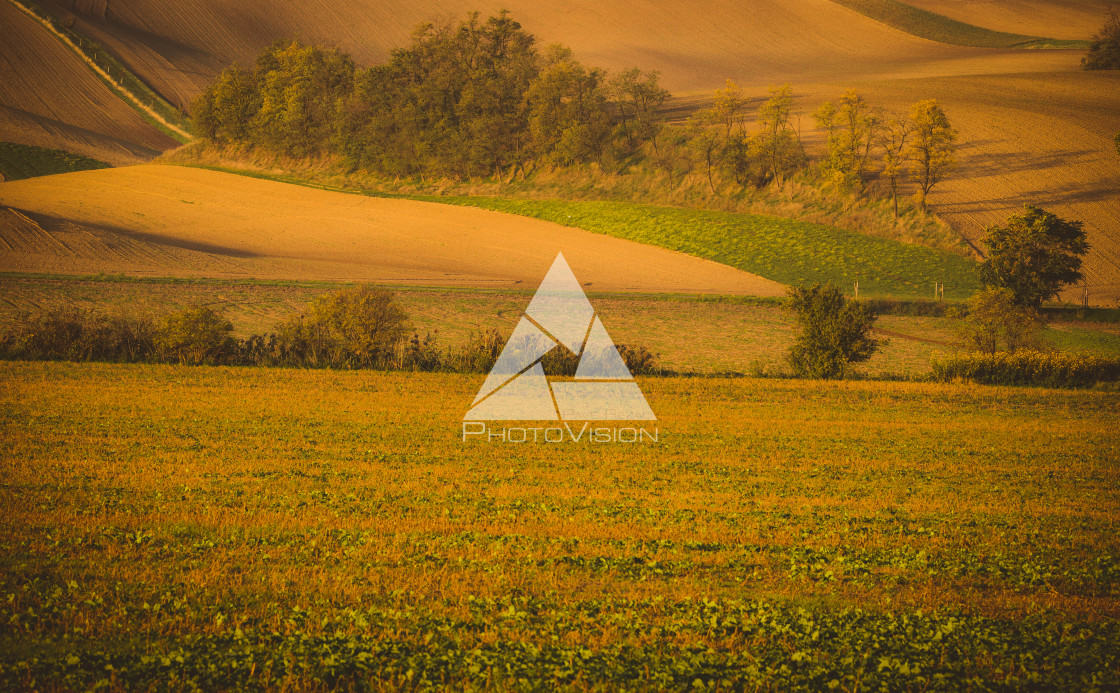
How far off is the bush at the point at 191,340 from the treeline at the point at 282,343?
0.03 meters

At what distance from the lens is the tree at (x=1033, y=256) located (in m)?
39.8

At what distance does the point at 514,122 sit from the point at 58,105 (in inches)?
3391

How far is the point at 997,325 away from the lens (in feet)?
107

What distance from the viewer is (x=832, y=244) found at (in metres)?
60.8

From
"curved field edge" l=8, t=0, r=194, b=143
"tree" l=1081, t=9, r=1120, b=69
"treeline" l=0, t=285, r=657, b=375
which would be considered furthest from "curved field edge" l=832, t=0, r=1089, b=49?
"treeline" l=0, t=285, r=657, b=375

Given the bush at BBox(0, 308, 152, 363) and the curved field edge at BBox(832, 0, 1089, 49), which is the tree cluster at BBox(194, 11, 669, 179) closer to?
the bush at BBox(0, 308, 152, 363)

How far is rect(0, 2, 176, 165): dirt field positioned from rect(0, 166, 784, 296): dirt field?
38705 millimetres

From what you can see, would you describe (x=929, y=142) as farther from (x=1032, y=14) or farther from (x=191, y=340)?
(x=1032, y=14)

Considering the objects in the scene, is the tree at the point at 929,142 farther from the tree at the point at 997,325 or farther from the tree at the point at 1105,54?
the tree at the point at 1105,54

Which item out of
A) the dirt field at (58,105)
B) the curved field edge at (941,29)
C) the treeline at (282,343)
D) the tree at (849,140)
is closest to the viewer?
the treeline at (282,343)

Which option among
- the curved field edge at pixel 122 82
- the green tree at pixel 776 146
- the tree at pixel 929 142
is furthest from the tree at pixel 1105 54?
the curved field edge at pixel 122 82

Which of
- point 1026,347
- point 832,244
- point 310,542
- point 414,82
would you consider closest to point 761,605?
point 310,542

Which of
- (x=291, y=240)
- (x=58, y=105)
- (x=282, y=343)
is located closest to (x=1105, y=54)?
(x=291, y=240)

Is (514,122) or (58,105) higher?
(58,105)
